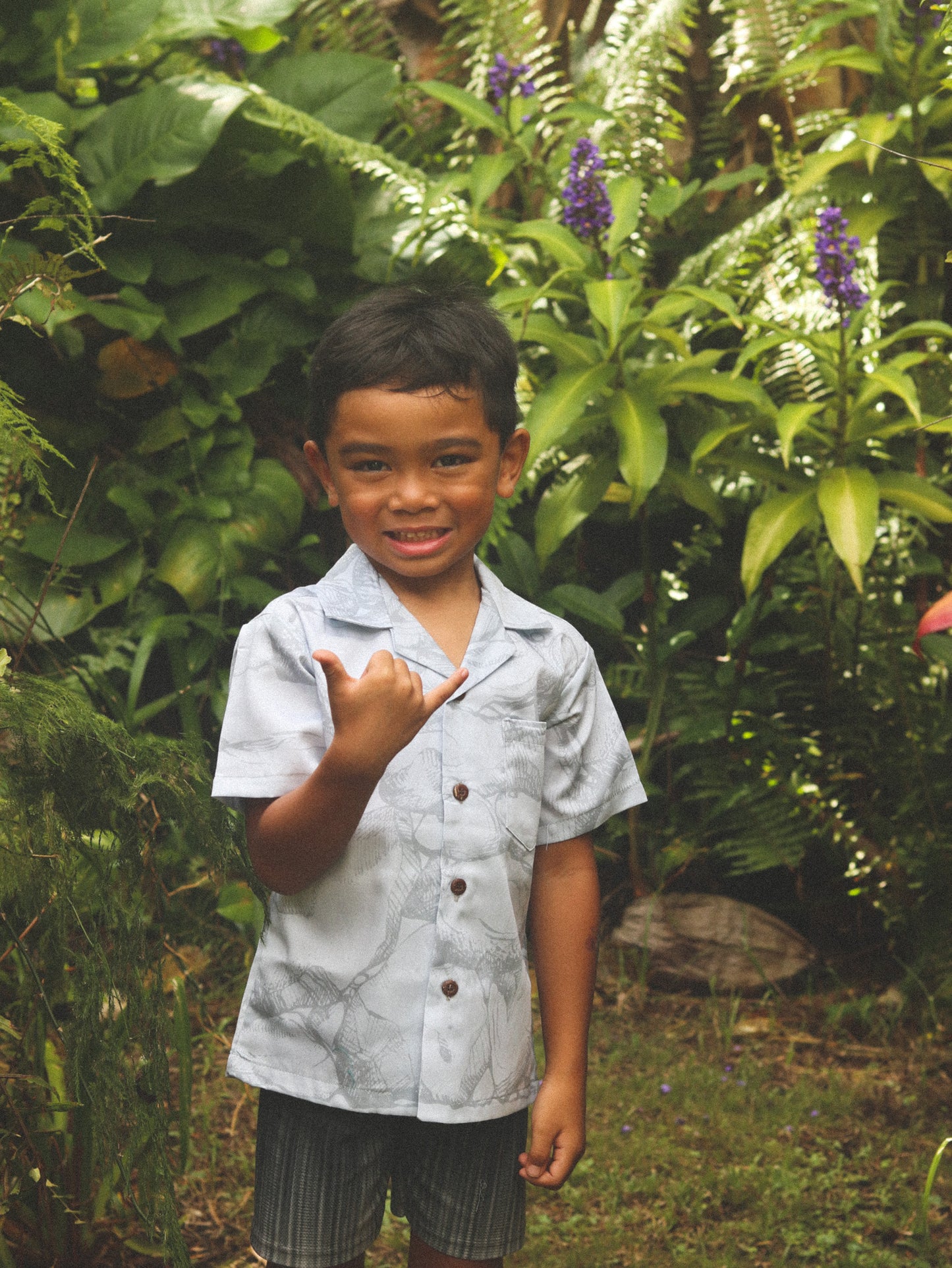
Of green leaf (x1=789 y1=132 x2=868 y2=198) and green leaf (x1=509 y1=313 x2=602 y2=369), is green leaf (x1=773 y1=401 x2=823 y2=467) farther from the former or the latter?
green leaf (x1=789 y1=132 x2=868 y2=198)

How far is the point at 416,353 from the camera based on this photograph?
136 centimetres

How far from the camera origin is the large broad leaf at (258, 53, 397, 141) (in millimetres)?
3557

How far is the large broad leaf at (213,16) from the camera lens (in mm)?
3328

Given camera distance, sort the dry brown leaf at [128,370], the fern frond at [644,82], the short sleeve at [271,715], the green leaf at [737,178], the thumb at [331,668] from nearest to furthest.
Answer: the thumb at [331,668]
the short sleeve at [271,715]
the dry brown leaf at [128,370]
the green leaf at [737,178]
the fern frond at [644,82]

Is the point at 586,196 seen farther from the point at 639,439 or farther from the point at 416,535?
the point at 416,535

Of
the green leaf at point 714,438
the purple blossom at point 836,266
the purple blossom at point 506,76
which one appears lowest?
the green leaf at point 714,438

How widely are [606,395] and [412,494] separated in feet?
4.74

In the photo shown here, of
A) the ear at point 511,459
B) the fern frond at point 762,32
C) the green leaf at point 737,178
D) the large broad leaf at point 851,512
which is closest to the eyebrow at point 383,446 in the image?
the ear at point 511,459

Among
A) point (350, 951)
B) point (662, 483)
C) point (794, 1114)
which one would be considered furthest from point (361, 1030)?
point (662, 483)

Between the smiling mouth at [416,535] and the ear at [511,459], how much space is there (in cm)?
16

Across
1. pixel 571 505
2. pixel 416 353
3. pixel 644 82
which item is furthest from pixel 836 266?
pixel 416 353

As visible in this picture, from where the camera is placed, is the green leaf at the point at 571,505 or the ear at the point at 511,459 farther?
the green leaf at the point at 571,505

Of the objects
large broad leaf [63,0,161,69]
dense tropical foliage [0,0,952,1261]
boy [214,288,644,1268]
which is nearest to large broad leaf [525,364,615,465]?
dense tropical foliage [0,0,952,1261]

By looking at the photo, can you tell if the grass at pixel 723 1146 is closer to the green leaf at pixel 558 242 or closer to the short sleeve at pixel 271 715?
the short sleeve at pixel 271 715
